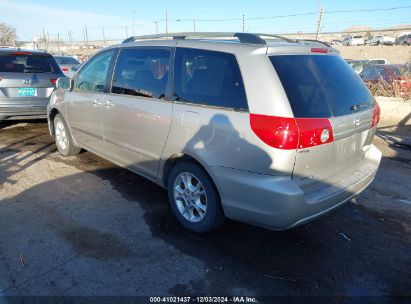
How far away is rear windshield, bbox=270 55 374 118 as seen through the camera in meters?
3.02

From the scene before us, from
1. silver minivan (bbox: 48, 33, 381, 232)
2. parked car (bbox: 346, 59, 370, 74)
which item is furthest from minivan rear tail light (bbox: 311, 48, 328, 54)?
parked car (bbox: 346, 59, 370, 74)

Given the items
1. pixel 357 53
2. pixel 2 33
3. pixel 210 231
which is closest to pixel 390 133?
pixel 210 231

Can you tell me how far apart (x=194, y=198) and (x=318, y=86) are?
1562 millimetres

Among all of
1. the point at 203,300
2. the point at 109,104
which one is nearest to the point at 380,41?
the point at 109,104

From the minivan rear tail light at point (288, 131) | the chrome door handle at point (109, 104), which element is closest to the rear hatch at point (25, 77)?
the chrome door handle at point (109, 104)

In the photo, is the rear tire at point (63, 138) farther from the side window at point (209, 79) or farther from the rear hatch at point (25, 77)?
the side window at point (209, 79)

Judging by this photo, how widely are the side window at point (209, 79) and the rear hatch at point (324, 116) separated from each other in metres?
0.38

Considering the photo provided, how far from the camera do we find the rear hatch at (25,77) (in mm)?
7223

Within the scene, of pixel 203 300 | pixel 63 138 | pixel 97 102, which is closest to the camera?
pixel 203 300

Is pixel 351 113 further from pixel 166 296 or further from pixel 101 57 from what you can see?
pixel 101 57

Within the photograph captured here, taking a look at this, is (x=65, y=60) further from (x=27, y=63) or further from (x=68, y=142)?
(x=68, y=142)

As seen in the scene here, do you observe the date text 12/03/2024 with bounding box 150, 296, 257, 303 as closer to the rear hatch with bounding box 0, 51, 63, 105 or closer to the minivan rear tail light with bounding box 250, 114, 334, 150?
the minivan rear tail light with bounding box 250, 114, 334, 150

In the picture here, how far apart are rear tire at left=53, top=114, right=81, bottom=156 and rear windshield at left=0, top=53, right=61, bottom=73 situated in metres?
2.08

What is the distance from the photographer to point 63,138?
6.05 metres
